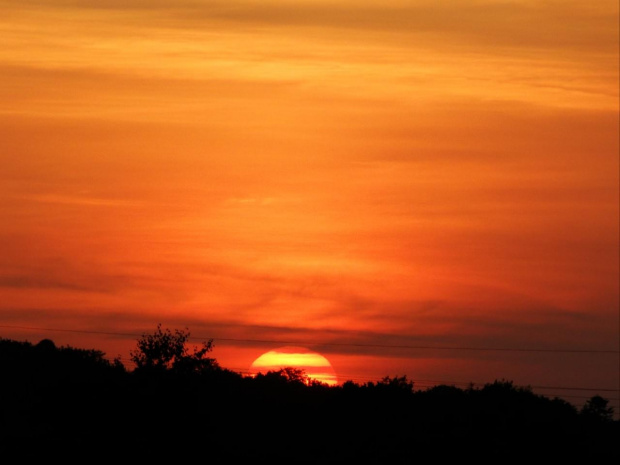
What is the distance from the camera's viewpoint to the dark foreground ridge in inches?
2677

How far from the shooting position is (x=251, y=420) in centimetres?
7862

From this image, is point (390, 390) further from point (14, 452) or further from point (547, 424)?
point (14, 452)

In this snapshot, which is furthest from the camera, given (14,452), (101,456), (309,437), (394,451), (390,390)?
(390,390)

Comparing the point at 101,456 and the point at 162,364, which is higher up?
the point at 162,364

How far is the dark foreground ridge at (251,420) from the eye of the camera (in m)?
68.0

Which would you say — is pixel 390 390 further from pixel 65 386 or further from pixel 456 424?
pixel 65 386

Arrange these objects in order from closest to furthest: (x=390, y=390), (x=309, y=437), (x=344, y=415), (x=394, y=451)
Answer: (x=394, y=451)
(x=309, y=437)
(x=344, y=415)
(x=390, y=390)

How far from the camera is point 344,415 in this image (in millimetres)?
81188

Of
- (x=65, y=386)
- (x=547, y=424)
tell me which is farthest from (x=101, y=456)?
(x=547, y=424)

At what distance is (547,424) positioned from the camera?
79.2 m

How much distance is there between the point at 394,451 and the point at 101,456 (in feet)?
58.9

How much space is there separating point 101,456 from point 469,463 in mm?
22614

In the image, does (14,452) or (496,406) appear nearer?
(14,452)

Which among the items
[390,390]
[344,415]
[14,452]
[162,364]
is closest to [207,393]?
[162,364]
